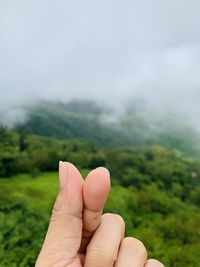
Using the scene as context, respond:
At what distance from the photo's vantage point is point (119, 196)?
1630 inches

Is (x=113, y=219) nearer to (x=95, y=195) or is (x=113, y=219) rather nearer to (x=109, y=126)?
(x=95, y=195)

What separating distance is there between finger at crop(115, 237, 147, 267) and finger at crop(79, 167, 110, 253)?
18 cm

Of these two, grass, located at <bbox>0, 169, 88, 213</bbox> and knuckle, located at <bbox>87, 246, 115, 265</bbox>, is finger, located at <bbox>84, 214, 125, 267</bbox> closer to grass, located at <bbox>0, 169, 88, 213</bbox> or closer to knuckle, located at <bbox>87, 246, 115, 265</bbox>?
knuckle, located at <bbox>87, 246, 115, 265</bbox>

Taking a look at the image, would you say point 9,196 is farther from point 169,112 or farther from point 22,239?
point 169,112

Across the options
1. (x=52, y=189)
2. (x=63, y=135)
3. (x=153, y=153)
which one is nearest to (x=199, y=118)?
(x=63, y=135)

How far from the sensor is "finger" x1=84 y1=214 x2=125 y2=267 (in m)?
2.62

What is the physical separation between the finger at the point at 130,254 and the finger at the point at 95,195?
0.64 feet

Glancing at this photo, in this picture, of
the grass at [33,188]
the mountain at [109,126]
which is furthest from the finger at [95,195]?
the mountain at [109,126]

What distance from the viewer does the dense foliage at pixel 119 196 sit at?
28234mm

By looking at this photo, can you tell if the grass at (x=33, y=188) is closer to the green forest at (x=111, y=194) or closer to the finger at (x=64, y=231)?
the green forest at (x=111, y=194)

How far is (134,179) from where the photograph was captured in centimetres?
4975

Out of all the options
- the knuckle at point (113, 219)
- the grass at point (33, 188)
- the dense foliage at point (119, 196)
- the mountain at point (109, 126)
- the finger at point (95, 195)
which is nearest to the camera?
the finger at point (95, 195)

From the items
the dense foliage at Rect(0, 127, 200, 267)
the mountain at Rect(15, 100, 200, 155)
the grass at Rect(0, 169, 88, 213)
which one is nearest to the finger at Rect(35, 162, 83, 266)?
the dense foliage at Rect(0, 127, 200, 267)

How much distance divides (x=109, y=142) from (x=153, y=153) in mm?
28703
